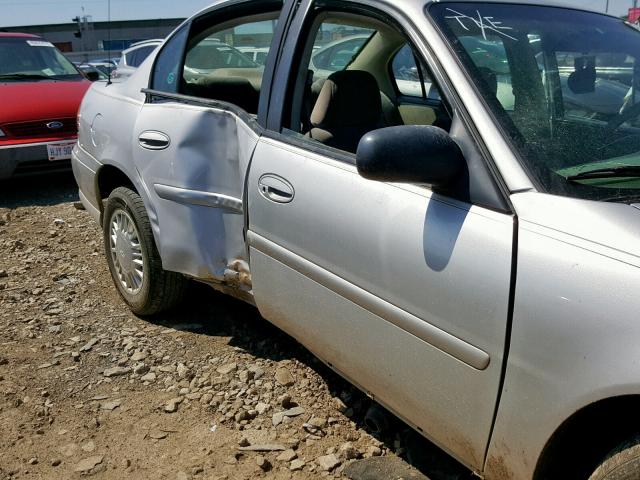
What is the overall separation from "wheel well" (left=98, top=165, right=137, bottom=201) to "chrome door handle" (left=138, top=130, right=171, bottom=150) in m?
0.53

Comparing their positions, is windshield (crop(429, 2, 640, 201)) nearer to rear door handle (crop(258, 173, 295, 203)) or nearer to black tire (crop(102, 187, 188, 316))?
rear door handle (crop(258, 173, 295, 203))

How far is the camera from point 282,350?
11.4 feet

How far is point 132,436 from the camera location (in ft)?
9.14

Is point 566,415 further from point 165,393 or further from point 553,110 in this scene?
point 165,393

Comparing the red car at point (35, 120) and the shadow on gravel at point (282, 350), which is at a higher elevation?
the red car at point (35, 120)

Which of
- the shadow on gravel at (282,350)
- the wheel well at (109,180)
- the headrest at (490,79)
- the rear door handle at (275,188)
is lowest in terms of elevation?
the shadow on gravel at (282,350)

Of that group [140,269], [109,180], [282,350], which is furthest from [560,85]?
[109,180]

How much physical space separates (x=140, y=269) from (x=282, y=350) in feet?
3.01

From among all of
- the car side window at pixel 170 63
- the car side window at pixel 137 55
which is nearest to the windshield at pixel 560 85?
the car side window at pixel 170 63

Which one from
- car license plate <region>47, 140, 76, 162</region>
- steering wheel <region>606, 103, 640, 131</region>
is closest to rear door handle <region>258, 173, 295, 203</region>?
steering wheel <region>606, 103, 640, 131</region>

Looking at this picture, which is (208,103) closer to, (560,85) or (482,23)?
(482,23)

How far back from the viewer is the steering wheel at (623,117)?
2.22 meters

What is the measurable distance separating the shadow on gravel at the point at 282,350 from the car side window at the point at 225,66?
1.09 m

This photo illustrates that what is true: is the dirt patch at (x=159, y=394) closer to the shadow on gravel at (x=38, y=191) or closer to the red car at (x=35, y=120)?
the shadow on gravel at (x=38, y=191)
